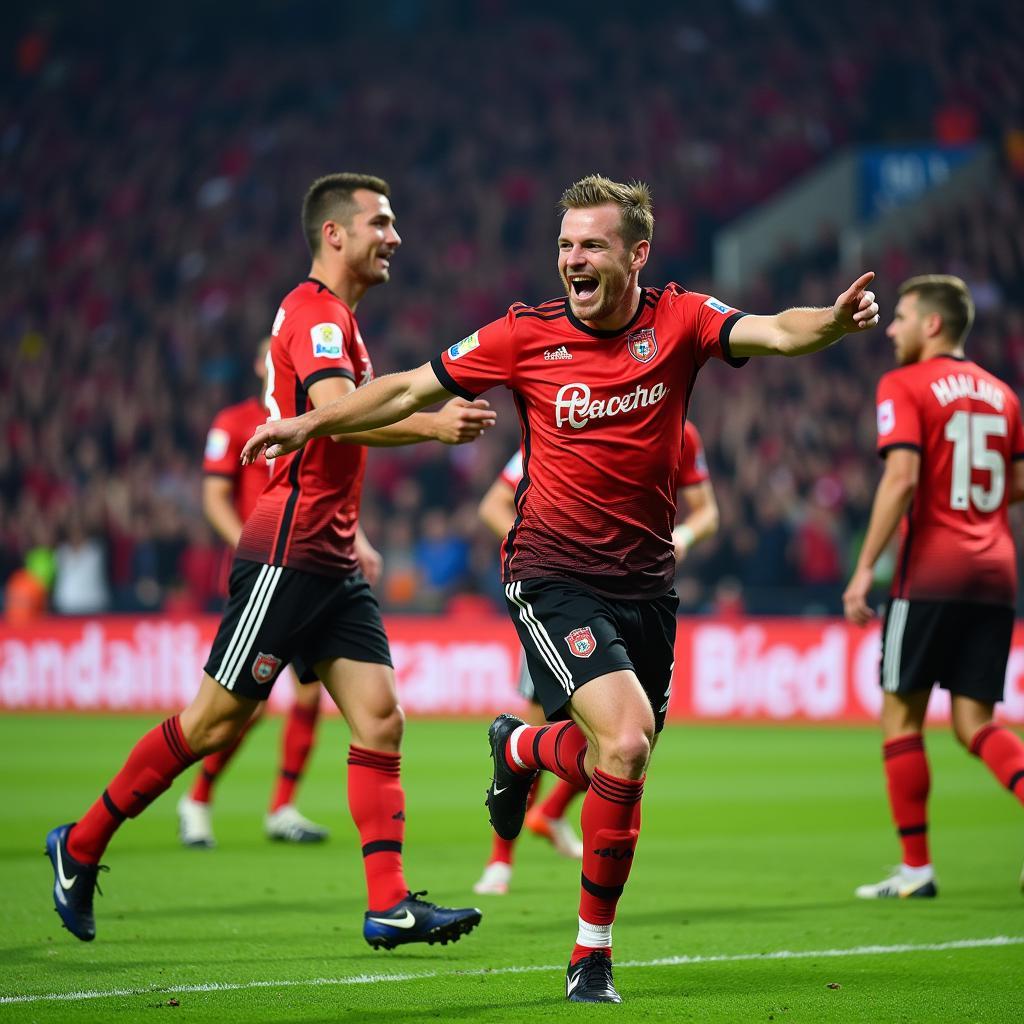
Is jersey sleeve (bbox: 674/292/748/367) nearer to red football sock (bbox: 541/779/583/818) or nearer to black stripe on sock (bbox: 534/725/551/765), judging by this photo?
black stripe on sock (bbox: 534/725/551/765)

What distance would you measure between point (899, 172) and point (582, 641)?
79.1 ft

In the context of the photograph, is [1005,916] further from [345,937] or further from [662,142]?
[662,142]

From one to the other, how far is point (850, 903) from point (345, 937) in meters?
2.24

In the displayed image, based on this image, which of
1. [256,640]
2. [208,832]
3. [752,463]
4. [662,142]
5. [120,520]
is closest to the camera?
[256,640]

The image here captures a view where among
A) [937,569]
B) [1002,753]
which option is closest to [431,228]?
[937,569]

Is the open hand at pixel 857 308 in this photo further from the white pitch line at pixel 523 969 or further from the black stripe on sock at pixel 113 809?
the black stripe on sock at pixel 113 809

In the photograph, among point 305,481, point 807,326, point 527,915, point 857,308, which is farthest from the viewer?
point 527,915

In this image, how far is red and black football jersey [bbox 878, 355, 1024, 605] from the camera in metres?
7.43

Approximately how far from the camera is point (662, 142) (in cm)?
2934

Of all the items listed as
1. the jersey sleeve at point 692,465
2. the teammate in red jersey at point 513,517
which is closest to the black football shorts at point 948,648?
the teammate in red jersey at point 513,517

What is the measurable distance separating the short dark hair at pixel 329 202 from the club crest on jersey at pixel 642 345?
60.3 inches

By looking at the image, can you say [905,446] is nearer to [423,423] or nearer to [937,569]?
[937,569]

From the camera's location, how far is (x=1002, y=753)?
725cm

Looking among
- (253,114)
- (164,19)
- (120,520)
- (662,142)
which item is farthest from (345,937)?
(164,19)
